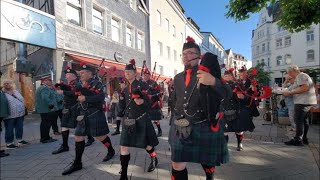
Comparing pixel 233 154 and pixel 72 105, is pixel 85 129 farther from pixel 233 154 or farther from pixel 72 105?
pixel 233 154

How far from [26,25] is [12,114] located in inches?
169

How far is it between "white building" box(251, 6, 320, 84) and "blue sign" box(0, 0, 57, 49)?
90.3 ft

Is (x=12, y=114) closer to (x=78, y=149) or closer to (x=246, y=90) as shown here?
(x=78, y=149)

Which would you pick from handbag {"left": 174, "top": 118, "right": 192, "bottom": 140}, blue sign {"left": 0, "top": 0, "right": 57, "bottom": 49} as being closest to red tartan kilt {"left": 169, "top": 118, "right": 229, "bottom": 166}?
handbag {"left": 174, "top": 118, "right": 192, "bottom": 140}

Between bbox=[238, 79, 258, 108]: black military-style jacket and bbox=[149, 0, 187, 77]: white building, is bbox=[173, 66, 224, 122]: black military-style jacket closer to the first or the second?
bbox=[238, 79, 258, 108]: black military-style jacket

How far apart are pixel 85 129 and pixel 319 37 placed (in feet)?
122

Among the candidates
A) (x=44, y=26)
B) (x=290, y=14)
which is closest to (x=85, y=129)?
(x=290, y=14)

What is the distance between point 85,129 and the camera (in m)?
4.06

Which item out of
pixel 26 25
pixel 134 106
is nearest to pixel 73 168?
pixel 134 106

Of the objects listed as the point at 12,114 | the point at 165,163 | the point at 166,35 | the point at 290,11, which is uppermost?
the point at 166,35

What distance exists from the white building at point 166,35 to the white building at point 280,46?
12.2 metres

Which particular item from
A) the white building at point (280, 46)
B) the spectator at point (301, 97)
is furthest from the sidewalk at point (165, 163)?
the white building at point (280, 46)

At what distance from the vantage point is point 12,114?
6086 mm

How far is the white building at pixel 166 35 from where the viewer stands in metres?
20.5
